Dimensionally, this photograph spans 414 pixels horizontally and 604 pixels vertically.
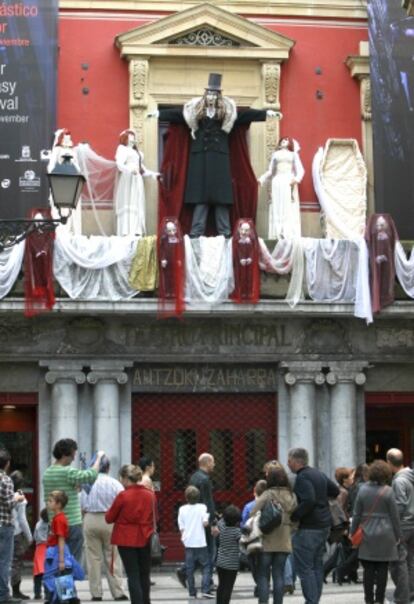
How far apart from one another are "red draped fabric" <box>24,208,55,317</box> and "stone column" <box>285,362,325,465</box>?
4.54 meters

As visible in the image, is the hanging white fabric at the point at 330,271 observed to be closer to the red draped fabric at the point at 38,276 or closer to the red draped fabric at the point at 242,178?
the red draped fabric at the point at 242,178

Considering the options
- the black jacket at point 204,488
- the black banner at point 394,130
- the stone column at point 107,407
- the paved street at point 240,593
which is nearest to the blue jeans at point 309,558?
the paved street at point 240,593

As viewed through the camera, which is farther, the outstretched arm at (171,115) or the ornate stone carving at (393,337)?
the outstretched arm at (171,115)

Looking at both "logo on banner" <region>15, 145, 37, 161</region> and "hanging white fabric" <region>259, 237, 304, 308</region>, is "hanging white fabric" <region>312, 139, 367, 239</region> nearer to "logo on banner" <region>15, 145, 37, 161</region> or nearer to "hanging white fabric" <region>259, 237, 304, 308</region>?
"hanging white fabric" <region>259, 237, 304, 308</region>

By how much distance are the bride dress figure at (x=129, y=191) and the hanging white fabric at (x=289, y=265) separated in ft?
7.64

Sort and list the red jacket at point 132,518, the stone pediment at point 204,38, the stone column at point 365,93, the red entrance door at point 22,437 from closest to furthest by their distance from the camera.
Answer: the red jacket at point 132,518
the red entrance door at point 22,437
the stone pediment at point 204,38
the stone column at point 365,93

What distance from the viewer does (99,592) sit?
65.6ft

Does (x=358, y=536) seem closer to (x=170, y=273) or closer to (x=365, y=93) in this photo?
(x=170, y=273)

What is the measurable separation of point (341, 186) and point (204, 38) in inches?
146

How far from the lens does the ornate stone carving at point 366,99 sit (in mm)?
27891

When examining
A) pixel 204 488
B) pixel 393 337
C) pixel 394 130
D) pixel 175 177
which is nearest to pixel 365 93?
pixel 394 130

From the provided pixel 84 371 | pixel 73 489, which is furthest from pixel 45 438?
pixel 73 489

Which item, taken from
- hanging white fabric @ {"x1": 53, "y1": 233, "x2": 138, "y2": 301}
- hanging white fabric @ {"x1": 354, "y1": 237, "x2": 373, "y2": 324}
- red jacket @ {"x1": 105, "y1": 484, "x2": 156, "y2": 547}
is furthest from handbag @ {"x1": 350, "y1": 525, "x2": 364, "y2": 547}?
hanging white fabric @ {"x1": 53, "y1": 233, "x2": 138, "y2": 301}

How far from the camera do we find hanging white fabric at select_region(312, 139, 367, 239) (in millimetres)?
26844
